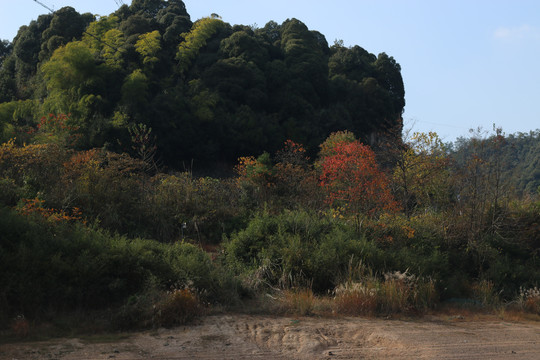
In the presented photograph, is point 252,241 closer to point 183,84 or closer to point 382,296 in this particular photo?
point 382,296

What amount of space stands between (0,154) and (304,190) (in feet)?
32.1

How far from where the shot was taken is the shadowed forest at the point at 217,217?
26.9 ft

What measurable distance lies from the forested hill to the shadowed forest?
6.6 inches

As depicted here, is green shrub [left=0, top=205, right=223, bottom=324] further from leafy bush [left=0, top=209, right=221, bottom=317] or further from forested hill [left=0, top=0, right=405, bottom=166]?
forested hill [left=0, top=0, right=405, bottom=166]

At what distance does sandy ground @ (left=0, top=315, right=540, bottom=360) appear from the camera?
628cm

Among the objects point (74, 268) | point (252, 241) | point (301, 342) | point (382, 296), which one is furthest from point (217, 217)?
point (301, 342)

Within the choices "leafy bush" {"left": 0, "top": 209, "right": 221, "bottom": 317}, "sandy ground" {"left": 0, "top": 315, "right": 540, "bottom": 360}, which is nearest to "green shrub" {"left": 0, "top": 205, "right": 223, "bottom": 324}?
"leafy bush" {"left": 0, "top": 209, "right": 221, "bottom": 317}

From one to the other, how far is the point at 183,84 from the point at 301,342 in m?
27.0

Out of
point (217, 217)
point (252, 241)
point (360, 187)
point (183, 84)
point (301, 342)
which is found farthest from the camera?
point (183, 84)

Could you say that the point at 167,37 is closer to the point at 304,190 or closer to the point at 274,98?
the point at 274,98

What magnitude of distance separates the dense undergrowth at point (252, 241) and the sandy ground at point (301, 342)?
543mm

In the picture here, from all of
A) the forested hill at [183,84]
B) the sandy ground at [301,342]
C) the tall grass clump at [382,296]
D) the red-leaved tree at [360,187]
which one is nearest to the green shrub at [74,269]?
the sandy ground at [301,342]

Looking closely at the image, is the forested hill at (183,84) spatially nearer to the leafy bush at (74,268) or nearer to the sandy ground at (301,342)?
the leafy bush at (74,268)

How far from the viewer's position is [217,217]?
14758 millimetres
